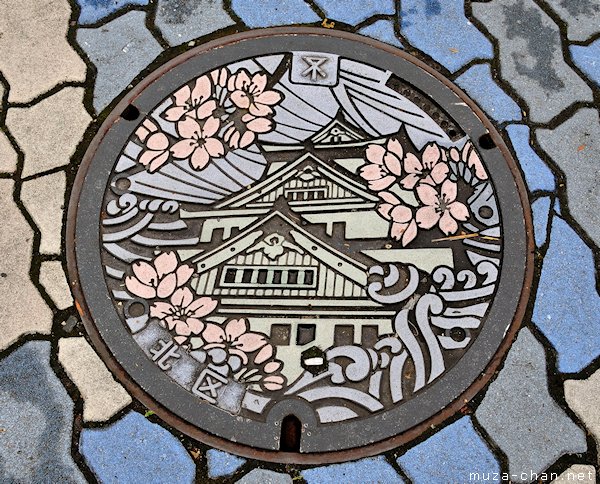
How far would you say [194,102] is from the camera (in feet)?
7.36

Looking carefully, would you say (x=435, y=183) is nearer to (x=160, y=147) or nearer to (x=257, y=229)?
(x=257, y=229)

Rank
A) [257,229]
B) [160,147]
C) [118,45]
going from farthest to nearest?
[118,45] → [160,147] → [257,229]

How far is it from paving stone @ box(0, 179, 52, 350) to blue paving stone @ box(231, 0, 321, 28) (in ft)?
3.66

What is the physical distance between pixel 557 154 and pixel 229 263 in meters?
1.25

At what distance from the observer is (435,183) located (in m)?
2.11

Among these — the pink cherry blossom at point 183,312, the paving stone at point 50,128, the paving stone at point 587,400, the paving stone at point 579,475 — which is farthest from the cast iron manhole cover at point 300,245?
the paving stone at point 579,475

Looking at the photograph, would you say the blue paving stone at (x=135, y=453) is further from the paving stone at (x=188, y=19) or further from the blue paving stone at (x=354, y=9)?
the blue paving stone at (x=354, y=9)

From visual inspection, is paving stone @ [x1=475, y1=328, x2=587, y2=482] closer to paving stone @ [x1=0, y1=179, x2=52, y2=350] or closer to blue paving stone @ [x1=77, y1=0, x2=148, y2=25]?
paving stone @ [x1=0, y1=179, x2=52, y2=350]

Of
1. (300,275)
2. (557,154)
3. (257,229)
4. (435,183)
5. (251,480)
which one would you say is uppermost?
(557,154)

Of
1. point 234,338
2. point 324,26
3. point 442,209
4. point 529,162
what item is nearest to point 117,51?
point 324,26

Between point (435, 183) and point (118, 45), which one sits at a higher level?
point (118, 45)

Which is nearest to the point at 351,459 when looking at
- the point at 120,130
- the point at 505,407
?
the point at 505,407

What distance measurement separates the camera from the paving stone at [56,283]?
1.97 m

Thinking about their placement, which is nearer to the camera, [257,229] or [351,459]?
[351,459]
